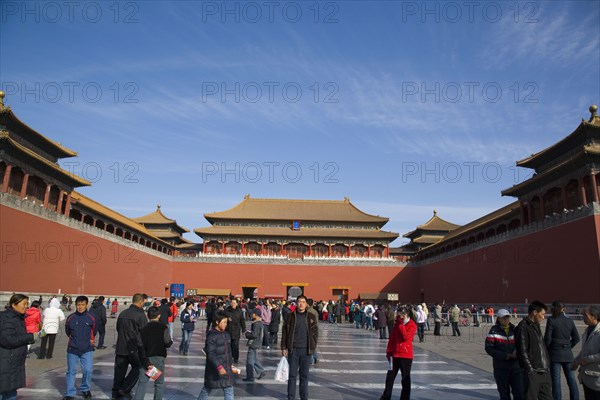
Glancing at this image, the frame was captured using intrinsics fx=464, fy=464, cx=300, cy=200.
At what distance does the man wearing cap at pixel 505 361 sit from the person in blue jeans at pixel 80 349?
547 cm

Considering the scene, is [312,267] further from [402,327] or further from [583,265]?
[402,327]

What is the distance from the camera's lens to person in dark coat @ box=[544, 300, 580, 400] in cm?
615

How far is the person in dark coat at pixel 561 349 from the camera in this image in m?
6.15

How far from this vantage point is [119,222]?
35.7 metres

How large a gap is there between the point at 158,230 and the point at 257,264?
13.1 metres

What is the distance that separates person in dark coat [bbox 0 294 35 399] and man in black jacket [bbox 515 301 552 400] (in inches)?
209

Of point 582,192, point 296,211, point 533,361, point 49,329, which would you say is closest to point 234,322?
point 49,329

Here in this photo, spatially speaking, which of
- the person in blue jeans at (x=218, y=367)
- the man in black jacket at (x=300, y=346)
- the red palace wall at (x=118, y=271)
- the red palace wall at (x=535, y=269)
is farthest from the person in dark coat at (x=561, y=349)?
the red palace wall at (x=118, y=271)

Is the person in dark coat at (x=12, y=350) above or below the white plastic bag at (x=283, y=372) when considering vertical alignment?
above

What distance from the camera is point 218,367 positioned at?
5195mm

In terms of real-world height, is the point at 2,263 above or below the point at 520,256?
below

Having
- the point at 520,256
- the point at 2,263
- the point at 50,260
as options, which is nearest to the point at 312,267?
the point at 520,256

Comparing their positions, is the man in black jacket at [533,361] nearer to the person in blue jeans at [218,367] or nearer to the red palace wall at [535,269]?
the person in blue jeans at [218,367]

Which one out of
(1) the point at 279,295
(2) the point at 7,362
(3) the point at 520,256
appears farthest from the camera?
(1) the point at 279,295
